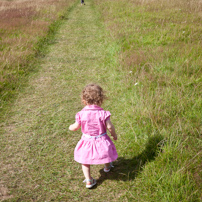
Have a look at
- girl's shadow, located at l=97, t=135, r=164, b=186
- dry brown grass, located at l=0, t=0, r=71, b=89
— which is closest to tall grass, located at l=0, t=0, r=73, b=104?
dry brown grass, located at l=0, t=0, r=71, b=89

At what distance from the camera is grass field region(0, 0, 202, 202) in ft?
8.29

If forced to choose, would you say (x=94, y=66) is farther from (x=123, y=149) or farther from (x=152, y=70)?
(x=123, y=149)

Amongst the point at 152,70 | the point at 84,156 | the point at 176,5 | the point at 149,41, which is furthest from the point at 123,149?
the point at 176,5

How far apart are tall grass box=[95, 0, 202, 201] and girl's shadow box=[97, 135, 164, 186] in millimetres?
101

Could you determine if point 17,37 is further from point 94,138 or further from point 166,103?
point 94,138

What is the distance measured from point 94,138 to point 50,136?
129 cm

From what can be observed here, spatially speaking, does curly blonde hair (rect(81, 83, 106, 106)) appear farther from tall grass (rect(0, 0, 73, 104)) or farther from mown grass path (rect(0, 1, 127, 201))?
tall grass (rect(0, 0, 73, 104))

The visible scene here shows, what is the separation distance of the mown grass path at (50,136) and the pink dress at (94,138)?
0.43 m

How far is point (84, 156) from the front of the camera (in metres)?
2.54

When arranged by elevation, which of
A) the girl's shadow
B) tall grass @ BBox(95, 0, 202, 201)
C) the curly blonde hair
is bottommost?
the girl's shadow

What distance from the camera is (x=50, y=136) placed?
141 inches

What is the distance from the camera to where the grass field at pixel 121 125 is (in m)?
2.53

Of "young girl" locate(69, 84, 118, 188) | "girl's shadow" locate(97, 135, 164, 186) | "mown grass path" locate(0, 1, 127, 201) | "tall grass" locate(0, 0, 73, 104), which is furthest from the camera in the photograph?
"tall grass" locate(0, 0, 73, 104)

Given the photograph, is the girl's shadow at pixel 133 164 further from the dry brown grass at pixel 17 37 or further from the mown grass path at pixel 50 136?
the dry brown grass at pixel 17 37
